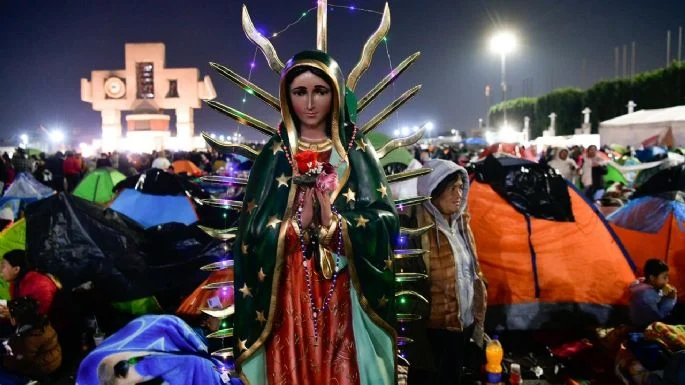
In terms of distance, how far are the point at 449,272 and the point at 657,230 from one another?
428cm

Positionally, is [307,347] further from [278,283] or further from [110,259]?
[110,259]

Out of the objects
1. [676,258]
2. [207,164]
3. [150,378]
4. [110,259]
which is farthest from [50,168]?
[676,258]

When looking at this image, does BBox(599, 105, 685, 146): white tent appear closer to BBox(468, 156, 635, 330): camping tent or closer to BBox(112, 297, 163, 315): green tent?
BBox(468, 156, 635, 330): camping tent

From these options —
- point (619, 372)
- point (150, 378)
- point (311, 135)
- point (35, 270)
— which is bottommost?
point (619, 372)

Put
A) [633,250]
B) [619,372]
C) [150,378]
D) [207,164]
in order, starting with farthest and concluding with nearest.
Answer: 1. [207,164]
2. [633,250]
3. [619,372]
4. [150,378]

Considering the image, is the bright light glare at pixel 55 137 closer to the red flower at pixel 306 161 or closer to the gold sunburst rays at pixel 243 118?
the gold sunburst rays at pixel 243 118

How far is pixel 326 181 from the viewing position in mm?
2268

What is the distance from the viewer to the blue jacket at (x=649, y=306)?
505 cm

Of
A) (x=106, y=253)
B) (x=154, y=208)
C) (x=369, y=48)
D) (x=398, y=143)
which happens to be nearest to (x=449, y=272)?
(x=398, y=143)

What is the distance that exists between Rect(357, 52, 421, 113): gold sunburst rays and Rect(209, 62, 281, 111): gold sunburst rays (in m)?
0.46

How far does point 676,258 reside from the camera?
6531mm

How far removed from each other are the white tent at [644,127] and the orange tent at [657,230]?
62.5 feet

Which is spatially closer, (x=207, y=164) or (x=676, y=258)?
(x=676, y=258)

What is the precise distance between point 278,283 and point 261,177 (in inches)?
19.6
